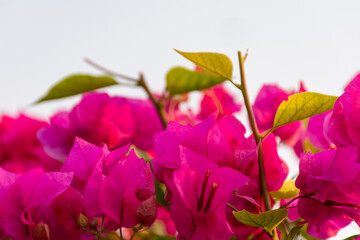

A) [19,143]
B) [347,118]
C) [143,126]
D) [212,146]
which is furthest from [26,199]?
[19,143]

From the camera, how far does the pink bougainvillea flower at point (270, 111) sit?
0.56 metres

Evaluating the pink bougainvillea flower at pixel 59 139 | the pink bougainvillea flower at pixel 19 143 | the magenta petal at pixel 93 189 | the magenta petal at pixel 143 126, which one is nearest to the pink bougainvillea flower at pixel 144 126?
the magenta petal at pixel 143 126

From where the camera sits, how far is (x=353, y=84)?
37 centimetres

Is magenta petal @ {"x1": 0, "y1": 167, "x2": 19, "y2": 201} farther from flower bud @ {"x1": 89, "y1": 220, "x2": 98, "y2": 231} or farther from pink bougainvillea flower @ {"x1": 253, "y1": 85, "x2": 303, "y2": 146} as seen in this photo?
pink bougainvillea flower @ {"x1": 253, "y1": 85, "x2": 303, "y2": 146}

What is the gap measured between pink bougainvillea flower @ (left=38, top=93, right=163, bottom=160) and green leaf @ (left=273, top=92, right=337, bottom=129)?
28cm

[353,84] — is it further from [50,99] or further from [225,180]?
[50,99]

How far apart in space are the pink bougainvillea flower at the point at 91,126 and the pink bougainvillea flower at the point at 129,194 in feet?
0.84

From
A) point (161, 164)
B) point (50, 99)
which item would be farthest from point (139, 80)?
point (161, 164)

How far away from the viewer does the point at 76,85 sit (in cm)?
60

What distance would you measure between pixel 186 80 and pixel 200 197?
312 mm

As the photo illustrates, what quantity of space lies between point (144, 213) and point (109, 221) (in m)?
0.04

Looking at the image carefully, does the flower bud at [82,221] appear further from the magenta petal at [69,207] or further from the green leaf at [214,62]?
the green leaf at [214,62]

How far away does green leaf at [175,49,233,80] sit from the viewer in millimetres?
368

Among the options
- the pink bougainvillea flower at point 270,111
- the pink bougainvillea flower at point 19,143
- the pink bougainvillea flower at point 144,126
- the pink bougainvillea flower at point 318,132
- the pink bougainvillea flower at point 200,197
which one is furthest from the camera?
the pink bougainvillea flower at point 19,143
